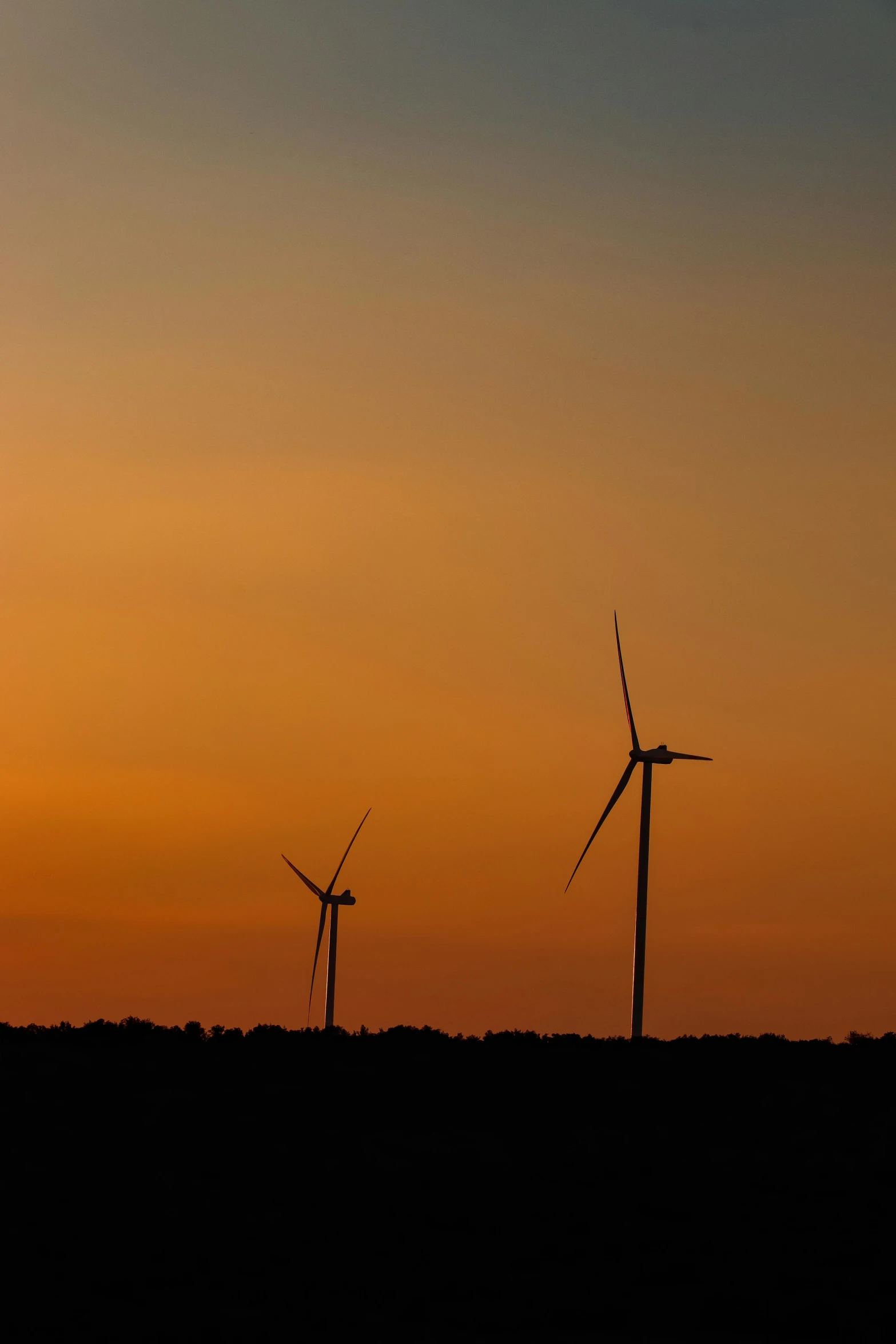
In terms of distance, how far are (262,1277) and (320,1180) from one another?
31.1 feet

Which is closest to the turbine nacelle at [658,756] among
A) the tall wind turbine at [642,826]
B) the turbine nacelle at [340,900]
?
the tall wind turbine at [642,826]

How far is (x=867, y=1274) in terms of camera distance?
1917 inches

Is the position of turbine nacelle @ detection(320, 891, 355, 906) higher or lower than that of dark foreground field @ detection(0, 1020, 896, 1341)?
higher

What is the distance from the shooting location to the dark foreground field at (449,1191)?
151 ft

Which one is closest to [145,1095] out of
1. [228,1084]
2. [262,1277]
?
[228,1084]

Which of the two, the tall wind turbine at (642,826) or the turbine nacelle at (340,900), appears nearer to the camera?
the tall wind turbine at (642,826)

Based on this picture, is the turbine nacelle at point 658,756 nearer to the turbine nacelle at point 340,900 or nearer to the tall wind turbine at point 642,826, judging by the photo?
the tall wind turbine at point 642,826

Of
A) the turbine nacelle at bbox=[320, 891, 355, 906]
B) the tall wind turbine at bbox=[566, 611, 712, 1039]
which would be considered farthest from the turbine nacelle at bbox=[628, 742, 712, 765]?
the turbine nacelle at bbox=[320, 891, 355, 906]

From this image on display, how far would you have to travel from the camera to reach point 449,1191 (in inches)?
2242

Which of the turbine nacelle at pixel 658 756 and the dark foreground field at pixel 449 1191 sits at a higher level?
→ the turbine nacelle at pixel 658 756

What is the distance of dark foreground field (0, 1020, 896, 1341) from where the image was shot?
45.9 metres

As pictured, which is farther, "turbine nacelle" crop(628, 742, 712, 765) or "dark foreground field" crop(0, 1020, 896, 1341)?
"turbine nacelle" crop(628, 742, 712, 765)

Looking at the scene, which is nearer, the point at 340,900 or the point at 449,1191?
the point at 449,1191

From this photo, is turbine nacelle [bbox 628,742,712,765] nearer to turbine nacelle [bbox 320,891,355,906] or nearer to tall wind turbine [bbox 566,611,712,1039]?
tall wind turbine [bbox 566,611,712,1039]
